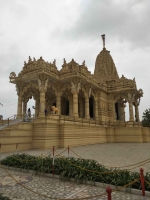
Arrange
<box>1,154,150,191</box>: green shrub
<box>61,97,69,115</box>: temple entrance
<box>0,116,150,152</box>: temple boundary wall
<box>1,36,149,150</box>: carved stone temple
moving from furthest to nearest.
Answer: <box>61,97,69,115</box>: temple entrance → <box>1,36,149,150</box>: carved stone temple → <box>0,116,150,152</box>: temple boundary wall → <box>1,154,150,191</box>: green shrub

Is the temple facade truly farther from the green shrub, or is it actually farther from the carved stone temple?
the green shrub

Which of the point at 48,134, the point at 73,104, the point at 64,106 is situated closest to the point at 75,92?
the point at 73,104

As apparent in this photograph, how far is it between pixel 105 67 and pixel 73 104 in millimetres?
14343

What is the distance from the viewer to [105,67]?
31.5m

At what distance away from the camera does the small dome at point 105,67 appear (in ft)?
101

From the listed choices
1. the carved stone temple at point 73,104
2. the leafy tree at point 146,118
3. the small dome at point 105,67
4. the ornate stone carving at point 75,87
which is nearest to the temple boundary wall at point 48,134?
the carved stone temple at point 73,104

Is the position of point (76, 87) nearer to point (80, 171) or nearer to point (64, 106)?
point (64, 106)

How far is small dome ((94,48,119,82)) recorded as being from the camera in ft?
101

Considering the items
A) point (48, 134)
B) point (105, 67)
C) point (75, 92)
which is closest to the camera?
point (48, 134)

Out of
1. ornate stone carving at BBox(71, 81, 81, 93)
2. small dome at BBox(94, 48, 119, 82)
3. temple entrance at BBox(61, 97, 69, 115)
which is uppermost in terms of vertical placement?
small dome at BBox(94, 48, 119, 82)

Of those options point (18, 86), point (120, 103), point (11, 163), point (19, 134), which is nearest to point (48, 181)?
point (11, 163)

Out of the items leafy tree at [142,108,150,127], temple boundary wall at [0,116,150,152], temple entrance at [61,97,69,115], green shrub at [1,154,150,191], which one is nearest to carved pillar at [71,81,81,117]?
temple boundary wall at [0,116,150,152]

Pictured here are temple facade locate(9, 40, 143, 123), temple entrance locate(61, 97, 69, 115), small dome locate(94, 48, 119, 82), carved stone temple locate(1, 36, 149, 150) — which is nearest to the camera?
carved stone temple locate(1, 36, 149, 150)

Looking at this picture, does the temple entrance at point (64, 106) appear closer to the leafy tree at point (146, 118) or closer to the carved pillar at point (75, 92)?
the carved pillar at point (75, 92)
